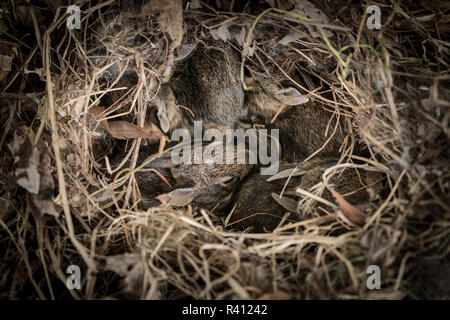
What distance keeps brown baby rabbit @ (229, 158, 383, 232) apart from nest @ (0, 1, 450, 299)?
13 centimetres

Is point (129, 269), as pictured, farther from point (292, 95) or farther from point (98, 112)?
point (292, 95)

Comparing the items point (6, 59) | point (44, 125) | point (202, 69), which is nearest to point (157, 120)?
point (202, 69)

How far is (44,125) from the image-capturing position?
1219mm

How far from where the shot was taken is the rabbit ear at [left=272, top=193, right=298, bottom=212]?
142cm

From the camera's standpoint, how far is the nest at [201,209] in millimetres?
942

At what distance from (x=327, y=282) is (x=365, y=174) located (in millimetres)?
690

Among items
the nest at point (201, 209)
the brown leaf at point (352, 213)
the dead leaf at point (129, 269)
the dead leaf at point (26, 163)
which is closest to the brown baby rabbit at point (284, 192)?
the nest at point (201, 209)

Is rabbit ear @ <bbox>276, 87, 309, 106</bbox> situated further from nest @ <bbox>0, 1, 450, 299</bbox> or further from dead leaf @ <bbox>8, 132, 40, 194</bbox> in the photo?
dead leaf @ <bbox>8, 132, 40, 194</bbox>

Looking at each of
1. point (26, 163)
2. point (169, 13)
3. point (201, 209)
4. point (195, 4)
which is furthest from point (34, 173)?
point (195, 4)

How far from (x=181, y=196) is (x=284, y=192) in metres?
0.49

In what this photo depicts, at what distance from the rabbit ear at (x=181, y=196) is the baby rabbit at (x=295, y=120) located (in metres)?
0.59

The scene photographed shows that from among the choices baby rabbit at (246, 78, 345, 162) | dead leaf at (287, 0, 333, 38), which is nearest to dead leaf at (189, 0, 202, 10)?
dead leaf at (287, 0, 333, 38)
